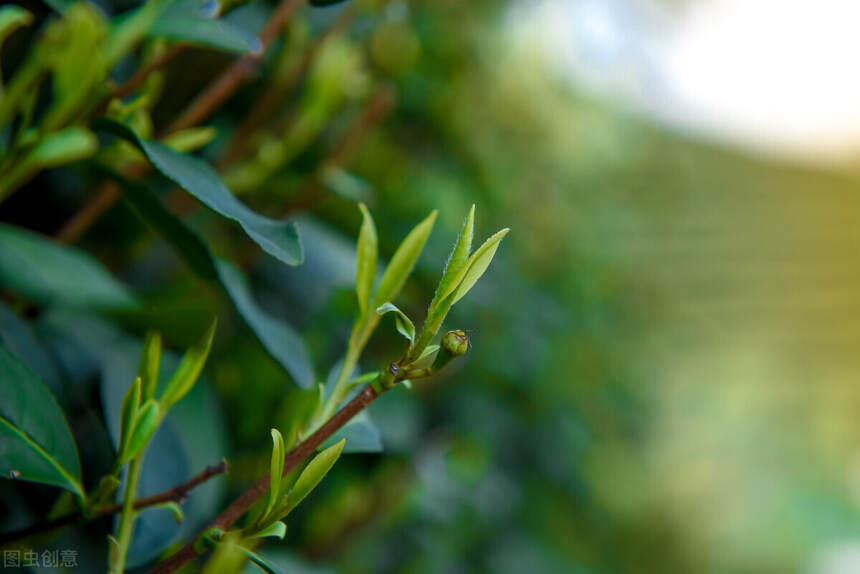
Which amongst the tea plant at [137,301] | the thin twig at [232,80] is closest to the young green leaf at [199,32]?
the tea plant at [137,301]

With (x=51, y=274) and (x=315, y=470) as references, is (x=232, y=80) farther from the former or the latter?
(x=315, y=470)

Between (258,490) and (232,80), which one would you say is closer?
(258,490)

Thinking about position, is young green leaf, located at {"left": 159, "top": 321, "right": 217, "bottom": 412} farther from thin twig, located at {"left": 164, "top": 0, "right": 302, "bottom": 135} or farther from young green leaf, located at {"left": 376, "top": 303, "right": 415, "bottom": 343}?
thin twig, located at {"left": 164, "top": 0, "right": 302, "bottom": 135}

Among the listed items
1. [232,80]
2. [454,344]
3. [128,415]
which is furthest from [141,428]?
[232,80]

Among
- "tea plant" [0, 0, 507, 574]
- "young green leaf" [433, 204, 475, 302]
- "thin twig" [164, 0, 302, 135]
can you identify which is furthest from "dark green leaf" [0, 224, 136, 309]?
"young green leaf" [433, 204, 475, 302]

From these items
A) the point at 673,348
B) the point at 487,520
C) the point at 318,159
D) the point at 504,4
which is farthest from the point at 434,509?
the point at 673,348

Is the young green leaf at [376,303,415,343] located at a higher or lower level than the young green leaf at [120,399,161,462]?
higher

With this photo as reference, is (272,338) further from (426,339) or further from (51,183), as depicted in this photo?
(51,183)
